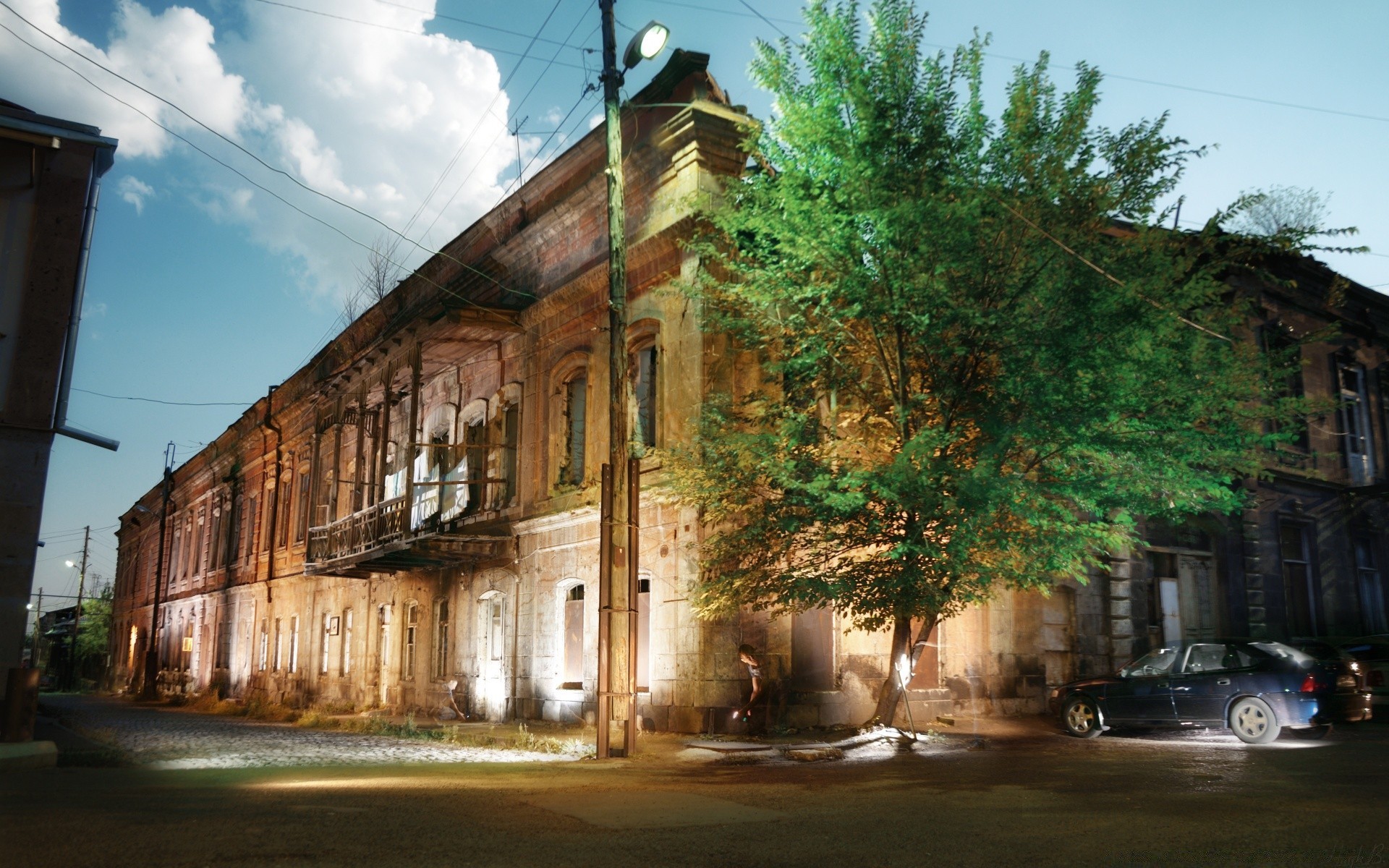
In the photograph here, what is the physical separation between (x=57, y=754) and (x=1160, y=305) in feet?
48.3

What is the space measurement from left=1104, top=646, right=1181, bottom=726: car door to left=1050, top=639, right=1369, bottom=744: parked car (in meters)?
0.01

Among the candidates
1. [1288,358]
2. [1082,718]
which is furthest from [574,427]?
[1288,358]

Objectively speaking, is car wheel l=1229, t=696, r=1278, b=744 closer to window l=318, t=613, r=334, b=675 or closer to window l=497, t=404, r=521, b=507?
window l=497, t=404, r=521, b=507

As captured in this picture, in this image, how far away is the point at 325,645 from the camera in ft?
99.1

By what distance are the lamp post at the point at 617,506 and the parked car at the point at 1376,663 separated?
42.1ft

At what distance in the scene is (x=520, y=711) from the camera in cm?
2031

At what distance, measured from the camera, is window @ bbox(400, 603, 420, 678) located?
25.1 meters

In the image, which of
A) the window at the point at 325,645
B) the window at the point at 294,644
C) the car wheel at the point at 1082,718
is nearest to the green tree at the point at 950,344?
the car wheel at the point at 1082,718

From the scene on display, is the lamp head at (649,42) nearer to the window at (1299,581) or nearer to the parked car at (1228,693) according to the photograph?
the parked car at (1228,693)

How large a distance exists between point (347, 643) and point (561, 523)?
11957mm

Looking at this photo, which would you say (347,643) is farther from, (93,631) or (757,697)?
(93,631)

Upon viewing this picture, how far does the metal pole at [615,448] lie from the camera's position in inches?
508

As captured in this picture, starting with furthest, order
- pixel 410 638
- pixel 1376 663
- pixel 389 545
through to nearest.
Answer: pixel 410 638 < pixel 389 545 < pixel 1376 663

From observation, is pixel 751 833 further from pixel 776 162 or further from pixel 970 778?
pixel 776 162
